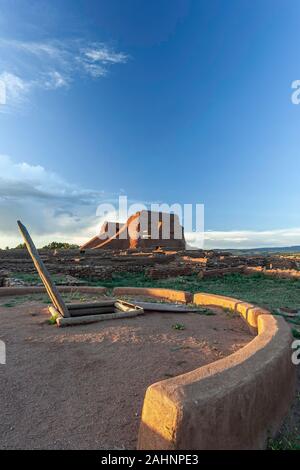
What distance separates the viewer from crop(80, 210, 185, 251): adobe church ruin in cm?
4022

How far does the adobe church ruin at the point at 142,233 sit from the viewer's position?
132ft

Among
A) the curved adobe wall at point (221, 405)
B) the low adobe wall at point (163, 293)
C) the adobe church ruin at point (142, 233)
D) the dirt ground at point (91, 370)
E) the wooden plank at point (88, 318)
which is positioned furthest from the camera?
the adobe church ruin at point (142, 233)

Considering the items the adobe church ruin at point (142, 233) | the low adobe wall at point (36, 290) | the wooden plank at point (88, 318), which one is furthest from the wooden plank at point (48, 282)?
the adobe church ruin at point (142, 233)

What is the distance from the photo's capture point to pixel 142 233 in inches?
1644

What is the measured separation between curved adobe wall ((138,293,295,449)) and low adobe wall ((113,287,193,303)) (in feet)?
16.4

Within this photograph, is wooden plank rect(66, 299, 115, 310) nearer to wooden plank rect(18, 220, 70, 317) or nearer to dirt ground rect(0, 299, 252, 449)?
wooden plank rect(18, 220, 70, 317)

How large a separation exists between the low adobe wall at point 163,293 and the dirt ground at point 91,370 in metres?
2.18

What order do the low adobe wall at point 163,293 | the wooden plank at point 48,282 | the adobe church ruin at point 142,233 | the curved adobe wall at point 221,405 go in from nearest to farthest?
the curved adobe wall at point 221,405 < the wooden plank at point 48,282 < the low adobe wall at point 163,293 < the adobe church ruin at point 142,233

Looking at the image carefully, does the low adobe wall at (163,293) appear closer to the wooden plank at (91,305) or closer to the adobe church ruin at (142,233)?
the wooden plank at (91,305)

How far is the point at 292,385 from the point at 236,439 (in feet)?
4.77

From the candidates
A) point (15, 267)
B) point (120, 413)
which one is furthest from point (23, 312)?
point (15, 267)

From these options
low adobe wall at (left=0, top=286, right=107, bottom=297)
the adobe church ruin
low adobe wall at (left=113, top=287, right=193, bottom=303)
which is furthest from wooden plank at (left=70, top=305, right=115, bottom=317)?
the adobe church ruin

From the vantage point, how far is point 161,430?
193 centimetres

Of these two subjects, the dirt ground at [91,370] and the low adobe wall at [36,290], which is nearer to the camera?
the dirt ground at [91,370]
